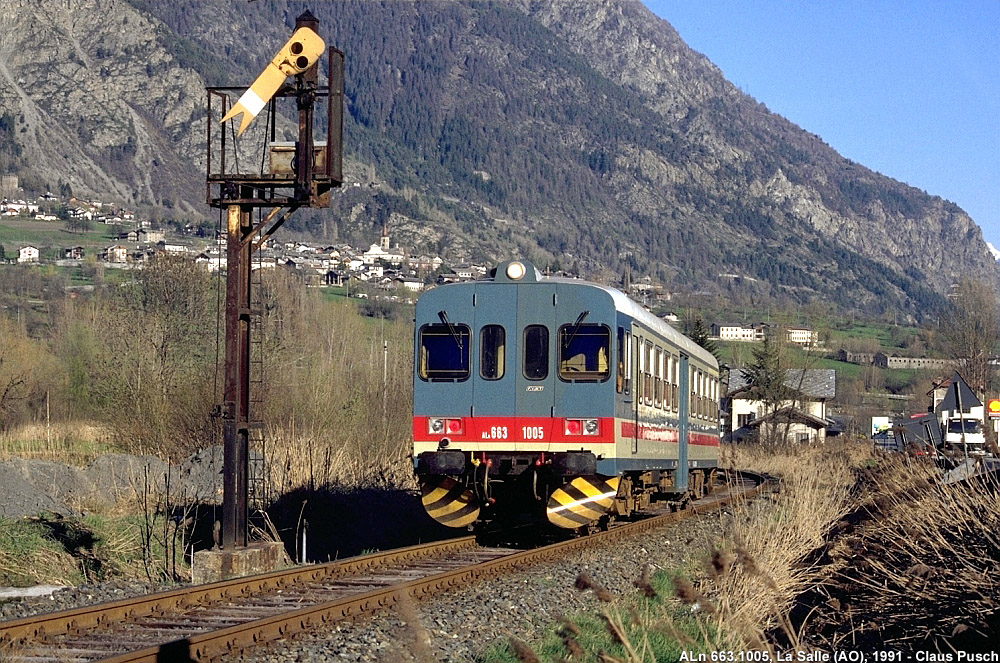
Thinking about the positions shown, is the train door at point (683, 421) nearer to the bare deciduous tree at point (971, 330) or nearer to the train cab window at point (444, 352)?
the train cab window at point (444, 352)

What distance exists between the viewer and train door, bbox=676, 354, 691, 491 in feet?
64.8

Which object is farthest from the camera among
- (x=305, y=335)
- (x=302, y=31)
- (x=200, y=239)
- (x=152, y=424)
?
(x=200, y=239)

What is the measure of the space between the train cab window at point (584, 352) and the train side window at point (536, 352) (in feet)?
0.61

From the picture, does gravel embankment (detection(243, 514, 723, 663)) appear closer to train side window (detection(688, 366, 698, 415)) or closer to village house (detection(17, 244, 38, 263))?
train side window (detection(688, 366, 698, 415))

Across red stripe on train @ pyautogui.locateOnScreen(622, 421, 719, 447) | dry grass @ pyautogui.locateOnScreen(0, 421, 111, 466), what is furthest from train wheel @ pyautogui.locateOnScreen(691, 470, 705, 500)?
dry grass @ pyautogui.locateOnScreen(0, 421, 111, 466)

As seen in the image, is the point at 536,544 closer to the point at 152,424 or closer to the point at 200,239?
the point at 152,424

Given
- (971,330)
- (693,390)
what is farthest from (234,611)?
(971,330)

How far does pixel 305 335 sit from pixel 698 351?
18980 mm

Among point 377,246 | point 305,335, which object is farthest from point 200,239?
point 305,335

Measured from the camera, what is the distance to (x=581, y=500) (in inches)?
587

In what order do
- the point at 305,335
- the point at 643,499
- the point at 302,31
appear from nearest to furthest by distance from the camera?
the point at 302,31, the point at 643,499, the point at 305,335

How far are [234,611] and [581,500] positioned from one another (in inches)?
228

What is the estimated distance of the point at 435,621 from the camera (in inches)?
390

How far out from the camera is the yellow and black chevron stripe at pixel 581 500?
14.8 metres
